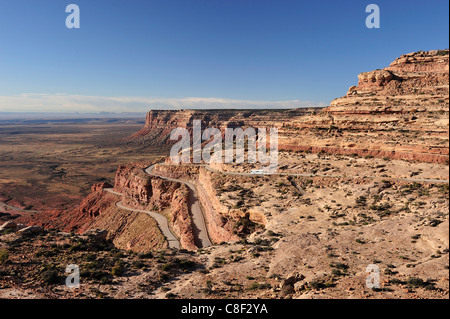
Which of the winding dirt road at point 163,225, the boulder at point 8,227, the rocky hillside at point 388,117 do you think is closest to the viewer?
the rocky hillside at point 388,117

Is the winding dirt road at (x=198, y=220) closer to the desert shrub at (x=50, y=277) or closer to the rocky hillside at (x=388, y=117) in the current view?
the rocky hillside at (x=388, y=117)

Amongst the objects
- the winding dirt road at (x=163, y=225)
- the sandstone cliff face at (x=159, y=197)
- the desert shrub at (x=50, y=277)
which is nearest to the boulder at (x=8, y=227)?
the desert shrub at (x=50, y=277)

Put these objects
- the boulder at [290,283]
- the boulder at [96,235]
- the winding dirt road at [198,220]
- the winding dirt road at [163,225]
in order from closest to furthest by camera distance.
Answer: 1. the boulder at [290,283]
2. the boulder at [96,235]
3. the winding dirt road at [198,220]
4. the winding dirt road at [163,225]

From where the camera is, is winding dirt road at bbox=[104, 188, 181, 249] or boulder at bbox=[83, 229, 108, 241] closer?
boulder at bbox=[83, 229, 108, 241]

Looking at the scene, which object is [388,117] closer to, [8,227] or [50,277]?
[50,277]

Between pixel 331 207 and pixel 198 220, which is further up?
pixel 331 207

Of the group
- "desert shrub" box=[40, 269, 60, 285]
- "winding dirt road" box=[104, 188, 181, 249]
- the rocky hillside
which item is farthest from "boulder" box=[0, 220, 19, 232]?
the rocky hillside

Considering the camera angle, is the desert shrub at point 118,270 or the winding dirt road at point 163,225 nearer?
the desert shrub at point 118,270

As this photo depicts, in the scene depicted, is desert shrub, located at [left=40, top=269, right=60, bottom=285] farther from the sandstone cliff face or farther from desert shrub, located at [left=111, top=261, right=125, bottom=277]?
the sandstone cliff face

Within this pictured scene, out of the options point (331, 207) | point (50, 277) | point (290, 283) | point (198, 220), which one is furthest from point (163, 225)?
point (290, 283)
